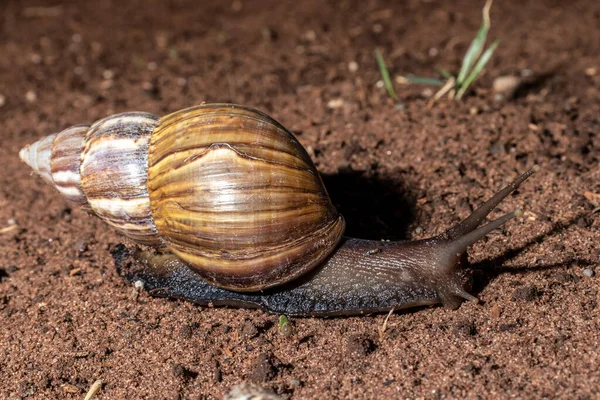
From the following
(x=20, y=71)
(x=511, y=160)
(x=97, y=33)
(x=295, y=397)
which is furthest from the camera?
(x=97, y=33)

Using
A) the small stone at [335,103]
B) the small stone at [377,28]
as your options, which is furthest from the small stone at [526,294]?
the small stone at [377,28]

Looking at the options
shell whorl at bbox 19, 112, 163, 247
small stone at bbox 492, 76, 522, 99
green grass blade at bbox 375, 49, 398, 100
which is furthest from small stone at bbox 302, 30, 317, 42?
shell whorl at bbox 19, 112, 163, 247

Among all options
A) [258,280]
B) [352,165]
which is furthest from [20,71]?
[258,280]

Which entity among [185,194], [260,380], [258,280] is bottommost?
[260,380]

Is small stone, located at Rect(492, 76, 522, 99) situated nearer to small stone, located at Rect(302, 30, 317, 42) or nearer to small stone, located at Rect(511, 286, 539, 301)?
small stone, located at Rect(302, 30, 317, 42)

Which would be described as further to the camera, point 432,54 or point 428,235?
point 432,54

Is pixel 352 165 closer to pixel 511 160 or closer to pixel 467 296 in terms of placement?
pixel 511 160

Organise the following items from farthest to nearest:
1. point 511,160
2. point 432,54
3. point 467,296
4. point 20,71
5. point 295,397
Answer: point 20,71, point 432,54, point 511,160, point 467,296, point 295,397

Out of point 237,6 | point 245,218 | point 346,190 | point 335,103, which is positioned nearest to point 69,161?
point 245,218
